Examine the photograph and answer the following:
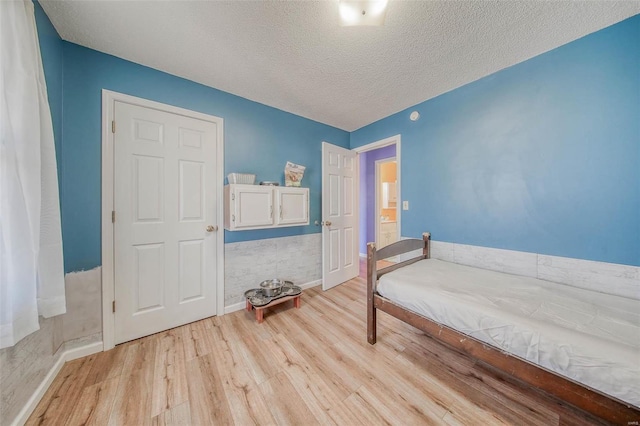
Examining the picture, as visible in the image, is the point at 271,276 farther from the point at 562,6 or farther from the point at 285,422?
the point at 562,6

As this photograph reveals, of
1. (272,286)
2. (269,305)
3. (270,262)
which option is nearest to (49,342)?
(269,305)

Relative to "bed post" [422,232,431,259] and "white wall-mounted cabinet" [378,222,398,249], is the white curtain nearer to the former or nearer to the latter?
"bed post" [422,232,431,259]

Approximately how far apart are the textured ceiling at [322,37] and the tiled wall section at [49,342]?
69.6 inches

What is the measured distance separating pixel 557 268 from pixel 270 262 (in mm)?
2621

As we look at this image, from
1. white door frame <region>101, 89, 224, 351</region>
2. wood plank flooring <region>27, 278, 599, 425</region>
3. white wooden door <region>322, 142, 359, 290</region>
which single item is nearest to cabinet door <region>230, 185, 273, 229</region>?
white wooden door <region>322, 142, 359, 290</region>

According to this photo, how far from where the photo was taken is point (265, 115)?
2.47m

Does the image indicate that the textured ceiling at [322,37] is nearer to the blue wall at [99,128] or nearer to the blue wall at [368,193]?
the blue wall at [99,128]

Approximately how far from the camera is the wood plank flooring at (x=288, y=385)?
112 cm

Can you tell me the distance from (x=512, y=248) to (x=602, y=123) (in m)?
1.05

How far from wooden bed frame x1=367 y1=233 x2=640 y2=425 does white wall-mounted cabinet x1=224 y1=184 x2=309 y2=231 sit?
1061 mm

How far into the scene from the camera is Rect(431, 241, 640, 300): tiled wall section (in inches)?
54.1

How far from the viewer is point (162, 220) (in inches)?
73.4

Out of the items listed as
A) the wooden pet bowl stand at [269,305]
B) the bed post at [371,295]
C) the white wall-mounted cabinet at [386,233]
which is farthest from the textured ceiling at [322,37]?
the white wall-mounted cabinet at [386,233]

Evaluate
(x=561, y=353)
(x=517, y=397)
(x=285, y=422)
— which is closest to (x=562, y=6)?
(x=561, y=353)
